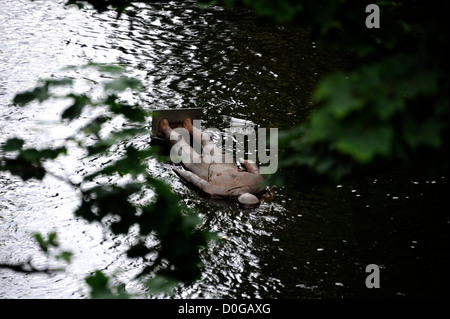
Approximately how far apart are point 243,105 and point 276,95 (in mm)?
558

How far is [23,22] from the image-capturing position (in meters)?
10.5

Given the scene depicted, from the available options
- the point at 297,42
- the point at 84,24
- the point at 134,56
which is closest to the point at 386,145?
the point at 134,56

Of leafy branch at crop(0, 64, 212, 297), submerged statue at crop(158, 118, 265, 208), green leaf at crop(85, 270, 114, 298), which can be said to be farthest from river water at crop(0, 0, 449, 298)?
green leaf at crop(85, 270, 114, 298)

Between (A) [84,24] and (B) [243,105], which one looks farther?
(A) [84,24]

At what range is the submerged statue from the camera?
581cm

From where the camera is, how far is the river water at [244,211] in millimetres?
4676

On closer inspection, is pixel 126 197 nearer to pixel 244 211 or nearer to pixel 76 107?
pixel 76 107

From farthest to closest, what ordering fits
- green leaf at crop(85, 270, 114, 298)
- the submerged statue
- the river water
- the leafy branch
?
the submerged statue
the river water
the leafy branch
green leaf at crop(85, 270, 114, 298)

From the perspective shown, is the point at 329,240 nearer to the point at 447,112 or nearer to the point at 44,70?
the point at 447,112

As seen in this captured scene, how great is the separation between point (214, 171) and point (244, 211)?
634mm

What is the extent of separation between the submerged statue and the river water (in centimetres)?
13

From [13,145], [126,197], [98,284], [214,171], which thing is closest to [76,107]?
[13,145]

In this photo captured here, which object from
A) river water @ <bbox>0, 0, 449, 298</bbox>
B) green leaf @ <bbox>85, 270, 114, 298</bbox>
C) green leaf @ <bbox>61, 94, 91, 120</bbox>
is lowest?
river water @ <bbox>0, 0, 449, 298</bbox>

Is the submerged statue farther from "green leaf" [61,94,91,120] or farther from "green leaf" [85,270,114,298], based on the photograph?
"green leaf" [85,270,114,298]
